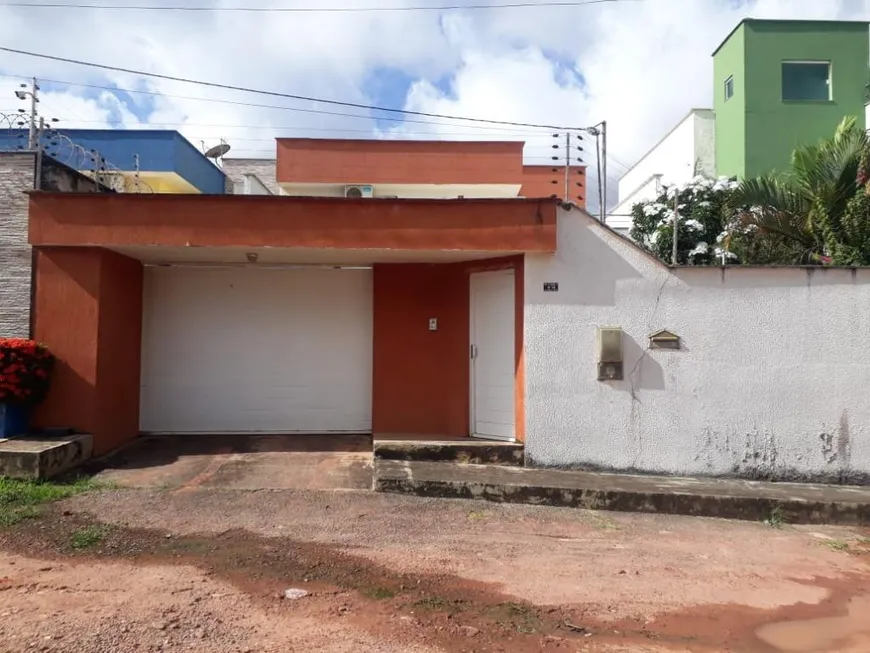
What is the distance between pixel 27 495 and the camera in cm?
637

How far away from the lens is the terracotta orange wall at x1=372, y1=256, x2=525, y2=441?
8953 mm

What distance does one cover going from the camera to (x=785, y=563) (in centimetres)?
556

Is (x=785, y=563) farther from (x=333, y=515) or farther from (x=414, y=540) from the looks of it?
(x=333, y=515)

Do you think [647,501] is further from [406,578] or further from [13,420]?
[13,420]

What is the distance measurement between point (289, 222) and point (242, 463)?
2.85m

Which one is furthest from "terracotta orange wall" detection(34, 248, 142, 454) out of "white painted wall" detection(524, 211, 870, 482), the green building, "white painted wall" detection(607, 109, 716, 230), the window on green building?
the window on green building

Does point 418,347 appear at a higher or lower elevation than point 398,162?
lower

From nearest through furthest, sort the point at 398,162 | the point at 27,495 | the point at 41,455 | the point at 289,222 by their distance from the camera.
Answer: the point at 27,495 → the point at 41,455 → the point at 289,222 → the point at 398,162

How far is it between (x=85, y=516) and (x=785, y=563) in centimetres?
600

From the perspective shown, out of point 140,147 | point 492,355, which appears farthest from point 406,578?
point 140,147

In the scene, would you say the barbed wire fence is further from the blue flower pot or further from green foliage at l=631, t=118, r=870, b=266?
green foliage at l=631, t=118, r=870, b=266

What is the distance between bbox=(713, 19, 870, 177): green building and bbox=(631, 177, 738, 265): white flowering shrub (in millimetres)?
4330

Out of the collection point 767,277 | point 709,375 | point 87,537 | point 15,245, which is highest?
point 15,245

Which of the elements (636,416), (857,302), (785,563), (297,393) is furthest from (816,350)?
(297,393)
